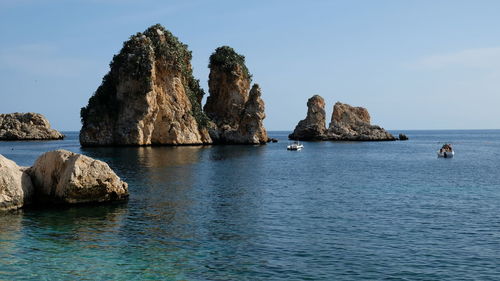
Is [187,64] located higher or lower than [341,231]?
higher

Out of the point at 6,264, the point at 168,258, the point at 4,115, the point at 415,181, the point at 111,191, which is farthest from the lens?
the point at 4,115

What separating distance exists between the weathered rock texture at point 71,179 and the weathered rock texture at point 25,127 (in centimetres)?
15481

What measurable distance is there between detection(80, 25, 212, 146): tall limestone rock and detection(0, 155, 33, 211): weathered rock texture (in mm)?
76541

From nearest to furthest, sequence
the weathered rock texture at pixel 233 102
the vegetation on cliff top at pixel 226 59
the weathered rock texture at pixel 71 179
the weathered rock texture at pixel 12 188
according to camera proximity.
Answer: the weathered rock texture at pixel 12 188
the weathered rock texture at pixel 71 179
the weathered rock texture at pixel 233 102
the vegetation on cliff top at pixel 226 59

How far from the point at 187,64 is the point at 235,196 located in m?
101

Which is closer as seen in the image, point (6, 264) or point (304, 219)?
point (6, 264)

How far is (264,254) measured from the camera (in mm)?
22562

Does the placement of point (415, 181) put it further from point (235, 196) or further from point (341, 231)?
point (341, 231)

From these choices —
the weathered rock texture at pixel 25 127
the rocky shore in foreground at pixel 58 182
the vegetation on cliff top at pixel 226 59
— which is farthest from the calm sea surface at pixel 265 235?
the weathered rock texture at pixel 25 127

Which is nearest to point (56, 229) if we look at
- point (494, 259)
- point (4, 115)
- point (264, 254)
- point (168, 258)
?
point (168, 258)

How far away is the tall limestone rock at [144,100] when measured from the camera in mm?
110375

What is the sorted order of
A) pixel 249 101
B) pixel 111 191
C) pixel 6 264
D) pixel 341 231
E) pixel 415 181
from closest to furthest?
pixel 6 264
pixel 341 231
pixel 111 191
pixel 415 181
pixel 249 101

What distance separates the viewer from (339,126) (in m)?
175

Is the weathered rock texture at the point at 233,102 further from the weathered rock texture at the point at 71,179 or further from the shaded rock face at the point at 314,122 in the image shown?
the weathered rock texture at the point at 71,179
